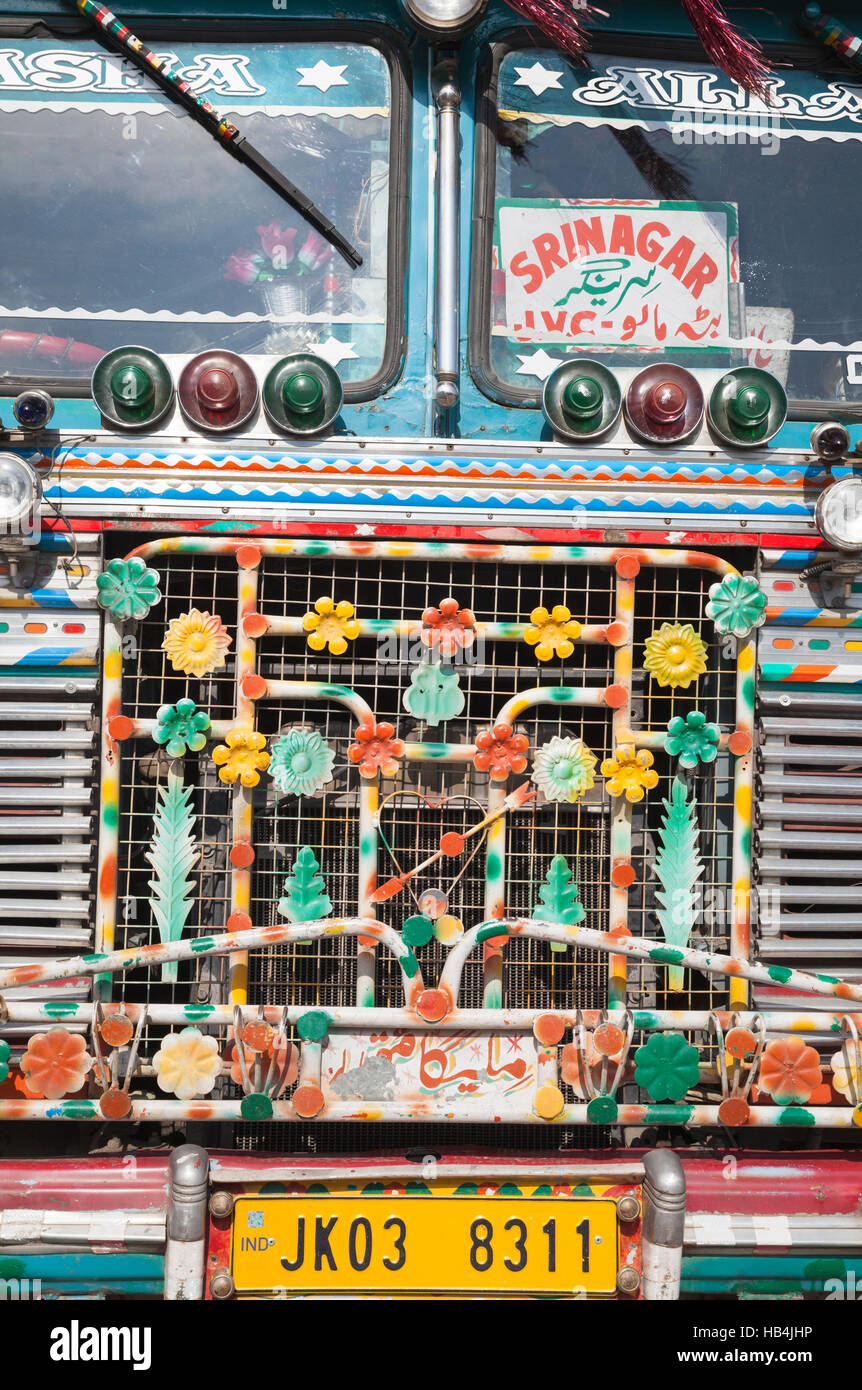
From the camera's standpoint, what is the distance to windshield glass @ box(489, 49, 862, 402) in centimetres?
369

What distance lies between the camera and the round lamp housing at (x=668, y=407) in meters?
3.48

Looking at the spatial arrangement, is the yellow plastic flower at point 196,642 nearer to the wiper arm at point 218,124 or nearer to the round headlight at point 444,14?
the wiper arm at point 218,124

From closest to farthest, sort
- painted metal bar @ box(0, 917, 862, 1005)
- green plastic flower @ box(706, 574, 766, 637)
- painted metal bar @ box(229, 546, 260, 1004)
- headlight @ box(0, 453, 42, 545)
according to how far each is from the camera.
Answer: painted metal bar @ box(0, 917, 862, 1005) < headlight @ box(0, 453, 42, 545) < painted metal bar @ box(229, 546, 260, 1004) < green plastic flower @ box(706, 574, 766, 637)

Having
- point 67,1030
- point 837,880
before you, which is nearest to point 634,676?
point 837,880

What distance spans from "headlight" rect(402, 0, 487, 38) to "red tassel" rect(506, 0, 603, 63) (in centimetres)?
15

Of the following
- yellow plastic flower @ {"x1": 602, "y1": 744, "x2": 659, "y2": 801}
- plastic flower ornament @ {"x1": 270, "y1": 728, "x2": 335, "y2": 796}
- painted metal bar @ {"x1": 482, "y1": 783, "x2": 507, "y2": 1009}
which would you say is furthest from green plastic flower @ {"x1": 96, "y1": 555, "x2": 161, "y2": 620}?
yellow plastic flower @ {"x1": 602, "y1": 744, "x2": 659, "y2": 801}

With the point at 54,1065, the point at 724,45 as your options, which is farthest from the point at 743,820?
the point at 724,45

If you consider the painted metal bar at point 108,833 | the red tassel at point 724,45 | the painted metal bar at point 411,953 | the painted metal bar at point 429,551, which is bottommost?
the painted metal bar at point 411,953

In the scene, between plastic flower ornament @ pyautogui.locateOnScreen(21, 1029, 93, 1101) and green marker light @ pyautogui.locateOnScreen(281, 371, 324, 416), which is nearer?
plastic flower ornament @ pyautogui.locateOnScreen(21, 1029, 93, 1101)

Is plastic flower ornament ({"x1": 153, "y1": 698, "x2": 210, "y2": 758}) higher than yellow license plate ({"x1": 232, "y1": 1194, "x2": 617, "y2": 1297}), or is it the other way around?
plastic flower ornament ({"x1": 153, "y1": 698, "x2": 210, "y2": 758})

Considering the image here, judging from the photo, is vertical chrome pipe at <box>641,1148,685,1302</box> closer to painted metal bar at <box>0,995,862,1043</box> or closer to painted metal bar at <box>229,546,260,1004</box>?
painted metal bar at <box>0,995,862,1043</box>

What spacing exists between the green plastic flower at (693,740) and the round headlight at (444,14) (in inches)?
85.0

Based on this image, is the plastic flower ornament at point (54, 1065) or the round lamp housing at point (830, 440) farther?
the round lamp housing at point (830, 440)

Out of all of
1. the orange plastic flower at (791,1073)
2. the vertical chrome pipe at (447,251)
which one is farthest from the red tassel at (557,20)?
the orange plastic flower at (791,1073)
